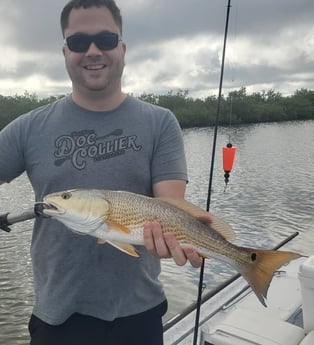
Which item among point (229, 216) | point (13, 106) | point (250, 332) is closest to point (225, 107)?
point (13, 106)

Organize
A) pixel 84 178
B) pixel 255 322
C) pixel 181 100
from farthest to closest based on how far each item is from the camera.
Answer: pixel 181 100
pixel 255 322
pixel 84 178

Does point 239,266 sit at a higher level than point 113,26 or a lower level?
lower

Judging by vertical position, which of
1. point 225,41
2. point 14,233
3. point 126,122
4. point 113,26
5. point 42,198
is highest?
point 225,41

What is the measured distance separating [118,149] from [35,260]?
30.2 inches

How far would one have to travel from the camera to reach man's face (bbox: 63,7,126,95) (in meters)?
2.22

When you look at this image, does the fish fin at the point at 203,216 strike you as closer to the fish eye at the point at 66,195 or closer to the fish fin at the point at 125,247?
the fish fin at the point at 125,247

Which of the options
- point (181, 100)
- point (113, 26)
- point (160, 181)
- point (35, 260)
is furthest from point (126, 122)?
point (181, 100)

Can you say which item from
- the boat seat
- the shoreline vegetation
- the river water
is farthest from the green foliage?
the boat seat

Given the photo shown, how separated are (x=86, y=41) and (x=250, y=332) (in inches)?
88.0

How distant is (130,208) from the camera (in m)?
2.09

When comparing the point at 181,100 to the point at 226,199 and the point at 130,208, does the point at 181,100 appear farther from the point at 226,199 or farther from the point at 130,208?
the point at 130,208

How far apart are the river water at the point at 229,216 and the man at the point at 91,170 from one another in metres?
5.68

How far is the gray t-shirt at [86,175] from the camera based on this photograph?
2.22m

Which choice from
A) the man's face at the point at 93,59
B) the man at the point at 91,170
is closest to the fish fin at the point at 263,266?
the man at the point at 91,170
